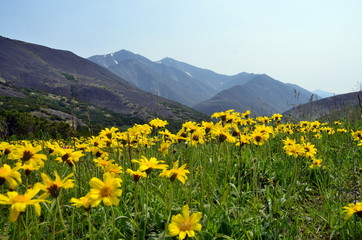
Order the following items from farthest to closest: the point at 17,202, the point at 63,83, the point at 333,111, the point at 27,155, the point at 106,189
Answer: the point at 63,83
the point at 333,111
the point at 27,155
the point at 106,189
the point at 17,202

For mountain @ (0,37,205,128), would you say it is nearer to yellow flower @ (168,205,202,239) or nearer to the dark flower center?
the dark flower center

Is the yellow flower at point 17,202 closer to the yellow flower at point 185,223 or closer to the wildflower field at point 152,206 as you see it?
the wildflower field at point 152,206

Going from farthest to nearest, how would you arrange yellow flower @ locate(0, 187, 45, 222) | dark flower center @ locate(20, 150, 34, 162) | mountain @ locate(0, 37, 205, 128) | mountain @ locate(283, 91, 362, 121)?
mountain @ locate(0, 37, 205, 128)
mountain @ locate(283, 91, 362, 121)
dark flower center @ locate(20, 150, 34, 162)
yellow flower @ locate(0, 187, 45, 222)

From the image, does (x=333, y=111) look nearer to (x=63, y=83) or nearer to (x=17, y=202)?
(x=17, y=202)

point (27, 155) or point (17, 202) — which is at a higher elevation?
point (27, 155)

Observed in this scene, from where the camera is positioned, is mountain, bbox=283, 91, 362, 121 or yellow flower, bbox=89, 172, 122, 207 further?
mountain, bbox=283, 91, 362, 121

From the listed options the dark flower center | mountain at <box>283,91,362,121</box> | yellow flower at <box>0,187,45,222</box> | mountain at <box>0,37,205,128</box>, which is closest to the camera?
yellow flower at <box>0,187,45,222</box>

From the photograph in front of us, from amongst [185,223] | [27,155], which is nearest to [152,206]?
[185,223]

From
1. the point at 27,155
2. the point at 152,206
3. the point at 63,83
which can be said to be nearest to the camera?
the point at 27,155

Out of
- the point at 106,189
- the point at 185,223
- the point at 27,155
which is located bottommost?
the point at 185,223

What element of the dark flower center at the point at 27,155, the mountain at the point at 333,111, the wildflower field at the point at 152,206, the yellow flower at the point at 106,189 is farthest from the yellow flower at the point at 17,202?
the mountain at the point at 333,111

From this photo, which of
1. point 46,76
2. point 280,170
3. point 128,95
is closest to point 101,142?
point 280,170

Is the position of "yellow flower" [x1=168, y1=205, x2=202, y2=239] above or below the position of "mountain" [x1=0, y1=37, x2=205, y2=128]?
below

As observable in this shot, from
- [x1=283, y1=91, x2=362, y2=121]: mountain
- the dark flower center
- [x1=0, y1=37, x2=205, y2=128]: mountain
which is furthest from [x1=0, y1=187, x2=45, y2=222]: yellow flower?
[x1=0, y1=37, x2=205, y2=128]: mountain
